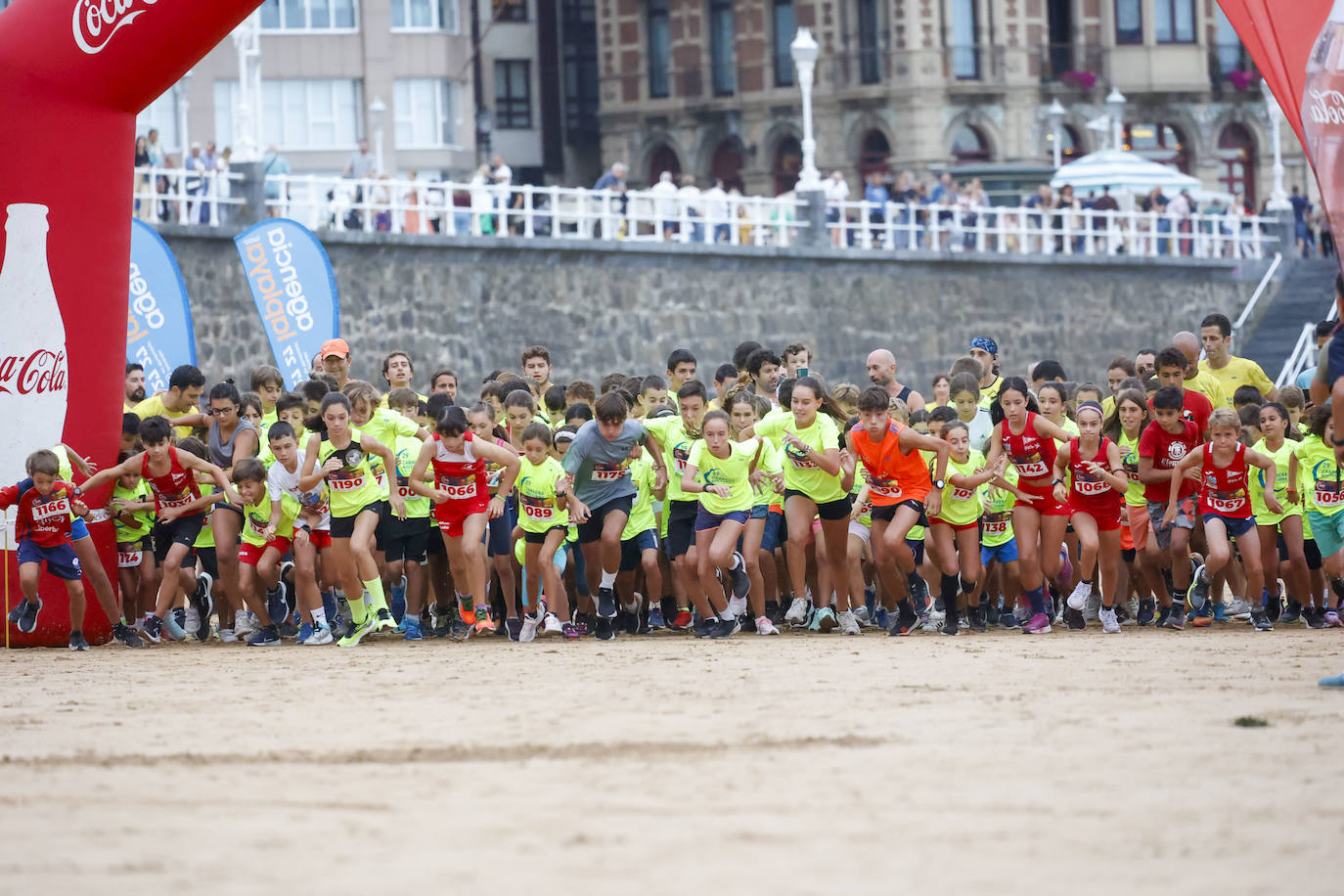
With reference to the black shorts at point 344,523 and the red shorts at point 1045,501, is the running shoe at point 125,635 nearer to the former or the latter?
the black shorts at point 344,523

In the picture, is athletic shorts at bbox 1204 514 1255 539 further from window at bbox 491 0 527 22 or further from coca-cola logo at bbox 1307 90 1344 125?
window at bbox 491 0 527 22

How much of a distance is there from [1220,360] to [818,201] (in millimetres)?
20336

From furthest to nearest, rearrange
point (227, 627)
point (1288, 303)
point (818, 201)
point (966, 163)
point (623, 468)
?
1. point (966, 163)
2. point (1288, 303)
3. point (818, 201)
4. point (227, 627)
5. point (623, 468)

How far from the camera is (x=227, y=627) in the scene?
14945 mm

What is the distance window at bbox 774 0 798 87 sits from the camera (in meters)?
52.9

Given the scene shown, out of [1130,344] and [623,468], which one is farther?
[1130,344]

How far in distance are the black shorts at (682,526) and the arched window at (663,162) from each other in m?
41.7

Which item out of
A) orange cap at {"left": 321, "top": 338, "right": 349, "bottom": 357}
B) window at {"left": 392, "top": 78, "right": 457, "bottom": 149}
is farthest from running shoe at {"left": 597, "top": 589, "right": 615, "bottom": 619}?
window at {"left": 392, "top": 78, "right": 457, "bottom": 149}

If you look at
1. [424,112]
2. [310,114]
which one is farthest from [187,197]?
[424,112]

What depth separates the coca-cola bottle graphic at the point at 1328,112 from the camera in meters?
11.5

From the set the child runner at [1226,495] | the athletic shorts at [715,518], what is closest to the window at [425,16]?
the athletic shorts at [715,518]

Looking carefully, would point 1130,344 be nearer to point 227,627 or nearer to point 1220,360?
point 1220,360

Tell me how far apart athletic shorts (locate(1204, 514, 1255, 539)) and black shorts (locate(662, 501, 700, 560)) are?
3.24 metres

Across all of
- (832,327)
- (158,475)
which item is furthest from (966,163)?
(158,475)
